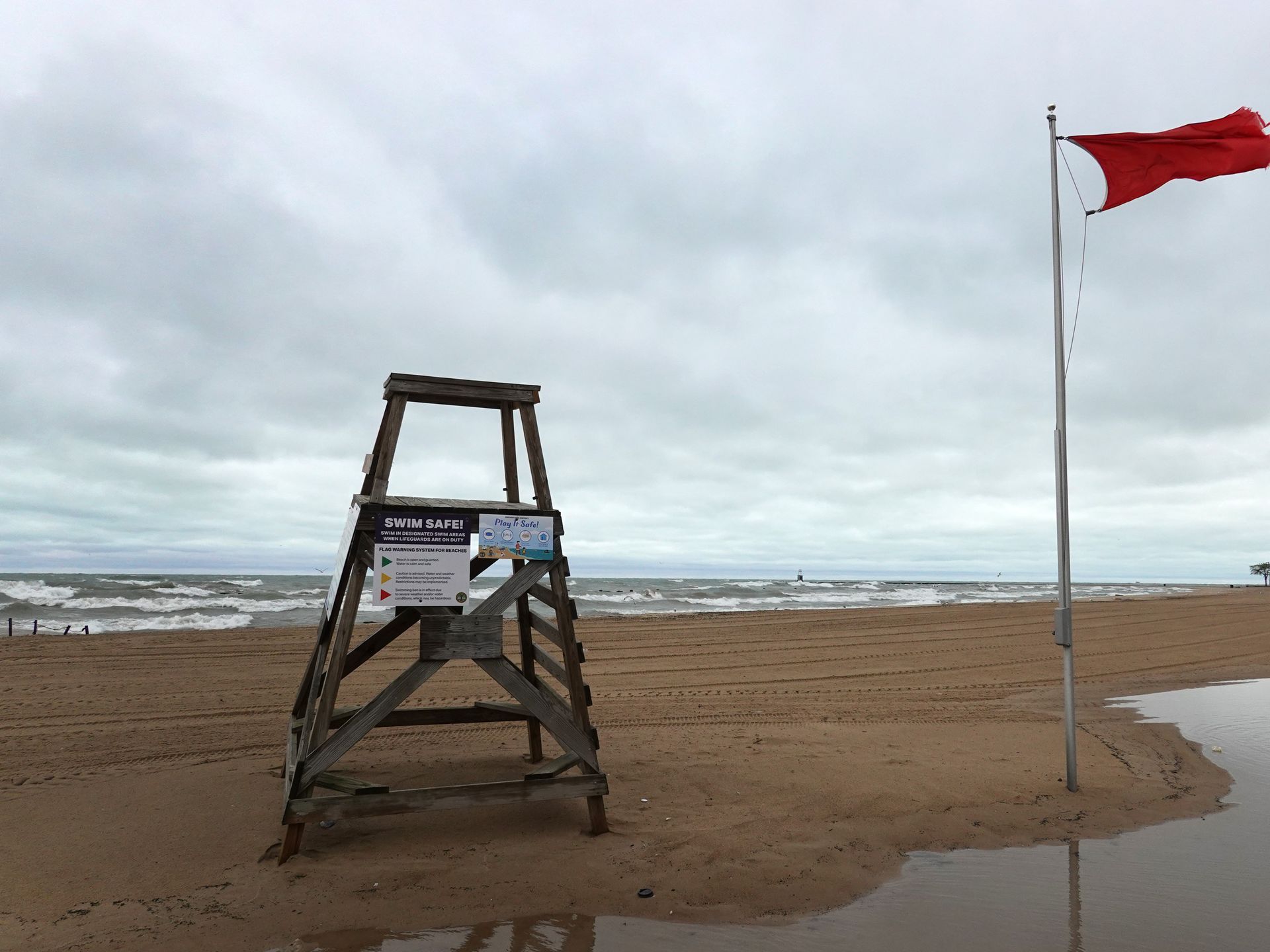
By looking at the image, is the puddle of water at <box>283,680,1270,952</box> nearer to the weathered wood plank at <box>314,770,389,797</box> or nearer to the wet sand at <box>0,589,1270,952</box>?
the wet sand at <box>0,589,1270,952</box>

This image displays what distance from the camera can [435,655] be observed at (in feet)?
19.0

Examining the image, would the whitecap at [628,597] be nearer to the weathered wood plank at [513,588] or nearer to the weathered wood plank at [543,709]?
the weathered wood plank at [543,709]

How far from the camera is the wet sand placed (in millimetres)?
4742

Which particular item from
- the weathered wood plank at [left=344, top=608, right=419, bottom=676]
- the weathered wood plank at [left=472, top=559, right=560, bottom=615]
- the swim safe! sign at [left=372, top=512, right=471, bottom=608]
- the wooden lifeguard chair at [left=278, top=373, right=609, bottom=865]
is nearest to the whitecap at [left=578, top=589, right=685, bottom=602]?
the weathered wood plank at [left=344, top=608, right=419, bottom=676]

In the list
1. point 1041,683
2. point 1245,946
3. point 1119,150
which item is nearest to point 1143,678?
point 1041,683

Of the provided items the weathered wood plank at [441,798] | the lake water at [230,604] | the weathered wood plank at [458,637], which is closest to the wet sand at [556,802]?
the weathered wood plank at [441,798]

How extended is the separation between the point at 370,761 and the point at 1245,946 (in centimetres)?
713

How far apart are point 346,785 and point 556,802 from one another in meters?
1.81

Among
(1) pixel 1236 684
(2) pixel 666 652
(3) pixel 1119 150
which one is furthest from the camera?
(2) pixel 666 652

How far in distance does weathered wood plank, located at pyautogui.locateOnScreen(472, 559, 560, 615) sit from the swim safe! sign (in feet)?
A: 0.67

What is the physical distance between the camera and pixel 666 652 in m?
18.5

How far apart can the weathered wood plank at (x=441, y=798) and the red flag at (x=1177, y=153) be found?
23.9ft

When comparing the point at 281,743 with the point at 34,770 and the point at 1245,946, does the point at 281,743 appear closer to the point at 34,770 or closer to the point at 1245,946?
the point at 34,770

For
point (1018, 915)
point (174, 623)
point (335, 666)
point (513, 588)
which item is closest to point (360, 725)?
point (335, 666)
